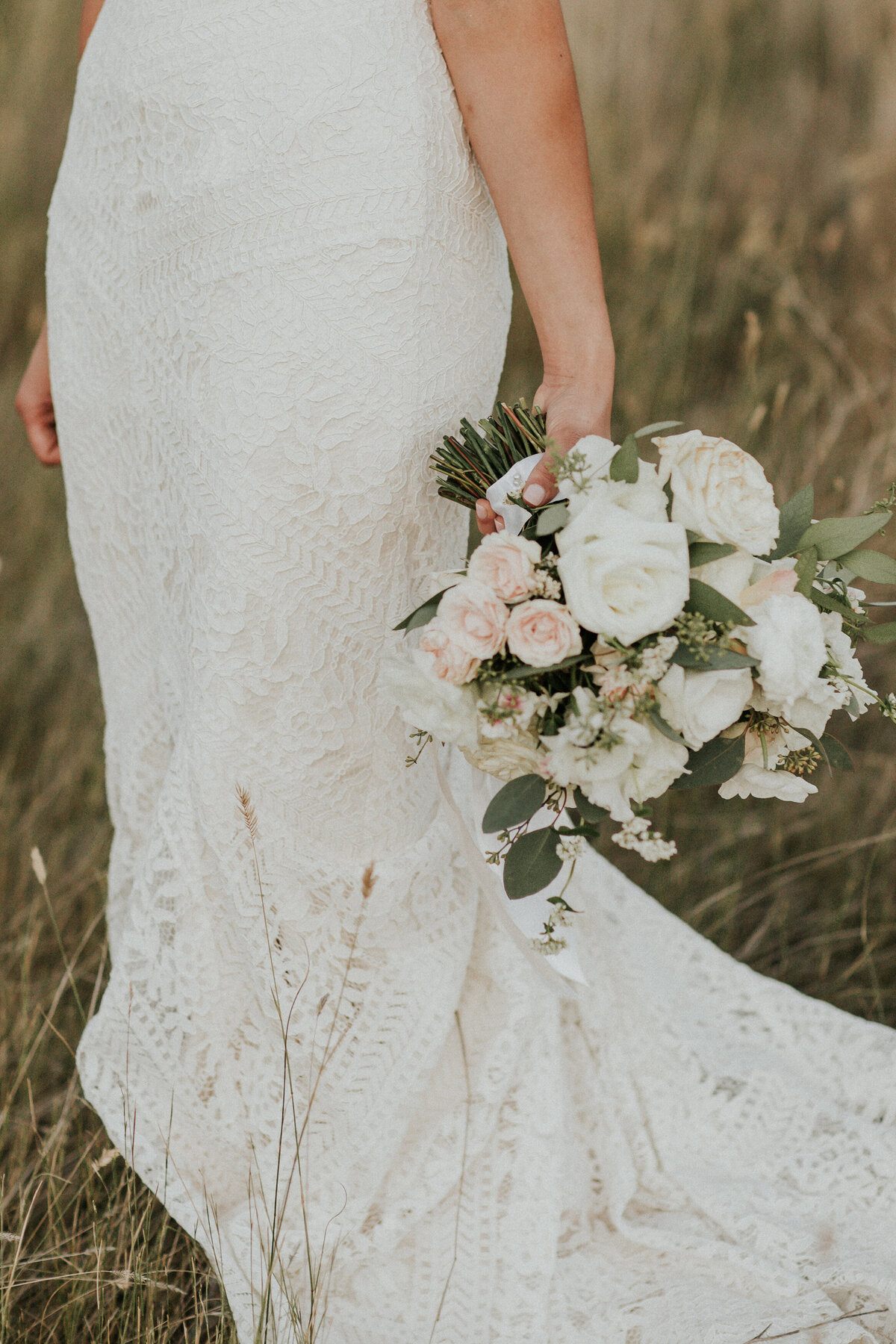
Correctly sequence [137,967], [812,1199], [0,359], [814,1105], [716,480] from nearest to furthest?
[716,480] → [137,967] → [812,1199] → [814,1105] → [0,359]

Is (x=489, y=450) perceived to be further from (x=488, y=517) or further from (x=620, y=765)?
(x=620, y=765)

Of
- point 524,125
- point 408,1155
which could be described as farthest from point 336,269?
point 408,1155

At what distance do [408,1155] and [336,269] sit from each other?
1.23 m

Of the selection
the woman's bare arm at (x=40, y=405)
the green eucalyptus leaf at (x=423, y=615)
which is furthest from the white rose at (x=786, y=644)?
the woman's bare arm at (x=40, y=405)

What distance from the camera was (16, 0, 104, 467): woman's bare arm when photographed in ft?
6.17

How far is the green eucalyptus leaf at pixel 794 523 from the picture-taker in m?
1.29

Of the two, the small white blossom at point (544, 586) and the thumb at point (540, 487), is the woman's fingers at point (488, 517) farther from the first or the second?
the small white blossom at point (544, 586)

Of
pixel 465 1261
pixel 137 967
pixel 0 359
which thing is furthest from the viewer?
pixel 0 359

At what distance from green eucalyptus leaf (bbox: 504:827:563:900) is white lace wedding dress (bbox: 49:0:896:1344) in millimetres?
244

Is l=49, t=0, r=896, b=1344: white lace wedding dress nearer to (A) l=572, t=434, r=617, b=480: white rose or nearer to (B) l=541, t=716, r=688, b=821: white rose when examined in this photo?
(A) l=572, t=434, r=617, b=480: white rose

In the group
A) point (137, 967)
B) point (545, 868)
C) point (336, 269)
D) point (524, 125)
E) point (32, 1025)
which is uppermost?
point (524, 125)

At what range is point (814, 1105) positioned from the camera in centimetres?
194

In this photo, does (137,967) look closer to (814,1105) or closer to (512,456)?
(512,456)

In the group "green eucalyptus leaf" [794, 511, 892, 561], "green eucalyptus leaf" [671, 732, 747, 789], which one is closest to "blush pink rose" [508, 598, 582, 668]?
"green eucalyptus leaf" [671, 732, 747, 789]
